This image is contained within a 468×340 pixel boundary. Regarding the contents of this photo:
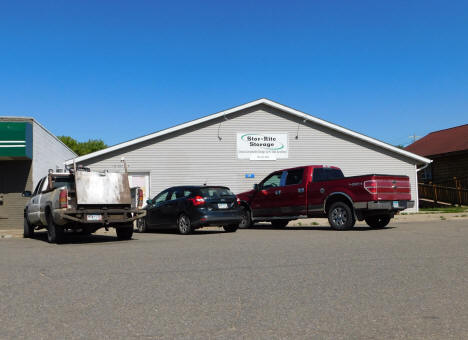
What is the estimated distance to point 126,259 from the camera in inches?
367

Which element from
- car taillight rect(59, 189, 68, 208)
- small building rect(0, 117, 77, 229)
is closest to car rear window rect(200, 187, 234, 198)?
car taillight rect(59, 189, 68, 208)

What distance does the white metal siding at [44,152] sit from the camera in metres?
21.2

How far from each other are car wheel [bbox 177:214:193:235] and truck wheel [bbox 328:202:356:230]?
4.23 metres

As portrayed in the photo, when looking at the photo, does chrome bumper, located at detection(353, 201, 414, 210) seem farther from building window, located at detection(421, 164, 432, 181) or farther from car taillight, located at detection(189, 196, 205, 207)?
building window, located at detection(421, 164, 432, 181)

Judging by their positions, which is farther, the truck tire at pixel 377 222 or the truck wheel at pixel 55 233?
the truck tire at pixel 377 222

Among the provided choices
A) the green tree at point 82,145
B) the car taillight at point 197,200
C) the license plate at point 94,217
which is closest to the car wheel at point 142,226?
the car taillight at point 197,200

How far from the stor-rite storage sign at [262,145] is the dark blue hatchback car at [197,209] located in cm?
871

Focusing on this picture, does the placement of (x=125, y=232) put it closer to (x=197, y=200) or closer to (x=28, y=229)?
(x=197, y=200)

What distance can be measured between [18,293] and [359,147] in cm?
2229

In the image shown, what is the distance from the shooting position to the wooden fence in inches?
1216

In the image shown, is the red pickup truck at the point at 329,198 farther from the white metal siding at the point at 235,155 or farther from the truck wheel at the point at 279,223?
the white metal siding at the point at 235,155

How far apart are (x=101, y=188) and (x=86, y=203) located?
0.58 meters

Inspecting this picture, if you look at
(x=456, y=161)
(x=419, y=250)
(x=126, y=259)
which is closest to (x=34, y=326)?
(x=126, y=259)

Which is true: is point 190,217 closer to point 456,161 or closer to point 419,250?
point 419,250
